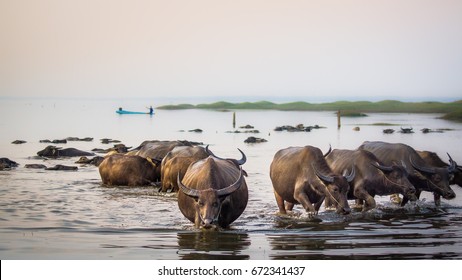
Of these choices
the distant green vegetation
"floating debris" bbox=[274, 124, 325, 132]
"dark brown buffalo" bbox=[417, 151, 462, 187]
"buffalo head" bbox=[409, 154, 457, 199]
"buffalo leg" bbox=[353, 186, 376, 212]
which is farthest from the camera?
"floating debris" bbox=[274, 124, 325, 132]

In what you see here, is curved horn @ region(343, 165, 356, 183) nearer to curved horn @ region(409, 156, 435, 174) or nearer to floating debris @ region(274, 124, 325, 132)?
curved horn @ region(409, 156, 435, 174)

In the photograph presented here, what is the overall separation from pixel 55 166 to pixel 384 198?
24.9ft

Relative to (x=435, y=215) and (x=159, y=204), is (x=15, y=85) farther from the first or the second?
(x=435, y=215)

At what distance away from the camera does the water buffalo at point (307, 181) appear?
11.5 metres

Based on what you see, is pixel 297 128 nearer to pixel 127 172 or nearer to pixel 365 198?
pixel 127 172

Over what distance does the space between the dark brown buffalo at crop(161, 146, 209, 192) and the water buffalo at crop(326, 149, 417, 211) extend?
9.51ft

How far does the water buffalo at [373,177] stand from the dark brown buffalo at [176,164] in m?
2.90

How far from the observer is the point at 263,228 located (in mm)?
11195

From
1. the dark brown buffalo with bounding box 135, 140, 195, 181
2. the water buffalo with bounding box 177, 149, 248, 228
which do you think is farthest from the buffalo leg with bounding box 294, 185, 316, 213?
the dark brown buffalo with bounding box 135, 140, 195, 181

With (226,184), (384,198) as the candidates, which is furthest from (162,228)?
(384,198)

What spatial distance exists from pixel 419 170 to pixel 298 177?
2.72 meters

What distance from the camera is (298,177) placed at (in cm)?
1202

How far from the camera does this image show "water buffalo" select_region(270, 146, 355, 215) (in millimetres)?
11523
